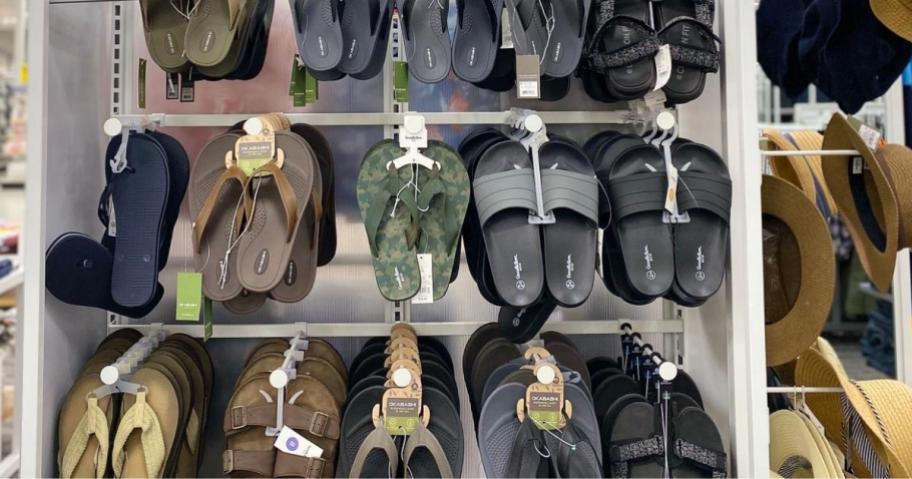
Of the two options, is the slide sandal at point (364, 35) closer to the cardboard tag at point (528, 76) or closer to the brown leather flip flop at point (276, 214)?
the brown leather flip flop at point (276, 214)

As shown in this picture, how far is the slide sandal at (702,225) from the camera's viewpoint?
169 centimetres

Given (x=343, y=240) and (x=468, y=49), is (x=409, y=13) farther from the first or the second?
(x=343, y=240)

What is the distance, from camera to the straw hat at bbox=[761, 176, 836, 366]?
1842 millimetres

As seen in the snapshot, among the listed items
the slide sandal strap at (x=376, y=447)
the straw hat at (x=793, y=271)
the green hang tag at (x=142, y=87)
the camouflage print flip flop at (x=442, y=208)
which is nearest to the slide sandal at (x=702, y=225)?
the straw hat at (x=793, y=271)

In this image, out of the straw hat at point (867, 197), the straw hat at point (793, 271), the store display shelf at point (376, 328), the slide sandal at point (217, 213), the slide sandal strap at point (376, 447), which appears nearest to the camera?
the slide sandal strap at point (376, 447)

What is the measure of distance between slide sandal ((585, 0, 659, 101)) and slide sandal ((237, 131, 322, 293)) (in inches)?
30.3

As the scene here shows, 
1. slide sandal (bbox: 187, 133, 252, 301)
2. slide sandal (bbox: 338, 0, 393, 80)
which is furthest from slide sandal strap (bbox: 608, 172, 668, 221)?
slide sandal (bbox: 187, 133, 252, 301)

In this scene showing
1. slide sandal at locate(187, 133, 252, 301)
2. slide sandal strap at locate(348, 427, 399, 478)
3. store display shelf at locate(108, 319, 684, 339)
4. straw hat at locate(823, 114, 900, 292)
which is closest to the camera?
slide sandal strap at locate(348, 427, 399, 478)

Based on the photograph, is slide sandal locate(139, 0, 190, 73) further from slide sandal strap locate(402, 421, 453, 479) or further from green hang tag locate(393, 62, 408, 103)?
slide sandal strap locate(402, 421, 453, 479)

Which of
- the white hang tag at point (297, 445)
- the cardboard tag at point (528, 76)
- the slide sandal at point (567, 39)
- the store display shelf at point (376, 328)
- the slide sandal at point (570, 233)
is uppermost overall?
the slide sandal at point (567, 39)

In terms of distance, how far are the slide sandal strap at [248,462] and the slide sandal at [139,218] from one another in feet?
1.46

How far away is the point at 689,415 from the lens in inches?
69.3

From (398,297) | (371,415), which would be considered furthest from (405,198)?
(371,415)

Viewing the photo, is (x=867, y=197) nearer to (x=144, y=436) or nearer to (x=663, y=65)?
(x=663, y=65)
